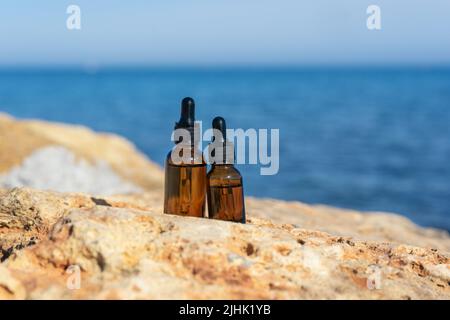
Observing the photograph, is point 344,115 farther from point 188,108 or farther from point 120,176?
point 188,108

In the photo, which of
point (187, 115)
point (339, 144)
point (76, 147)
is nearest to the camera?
point (187, 115)

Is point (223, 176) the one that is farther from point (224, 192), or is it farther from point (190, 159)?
point (190, 159)

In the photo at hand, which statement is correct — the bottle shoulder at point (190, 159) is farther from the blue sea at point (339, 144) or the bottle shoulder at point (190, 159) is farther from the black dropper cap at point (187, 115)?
the blue sea at point (339, 144)

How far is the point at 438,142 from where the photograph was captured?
113 feet

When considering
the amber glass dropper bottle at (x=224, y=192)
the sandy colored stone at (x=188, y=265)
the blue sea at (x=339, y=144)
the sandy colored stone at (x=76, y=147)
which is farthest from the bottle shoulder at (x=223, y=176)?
the blue sea at (x=339, y=144)

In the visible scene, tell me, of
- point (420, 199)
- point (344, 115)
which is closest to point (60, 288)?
point (420, 199)

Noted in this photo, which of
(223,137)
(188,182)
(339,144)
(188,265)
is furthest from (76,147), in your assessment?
(339,144)

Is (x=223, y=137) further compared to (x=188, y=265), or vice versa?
(x=223, y=137)

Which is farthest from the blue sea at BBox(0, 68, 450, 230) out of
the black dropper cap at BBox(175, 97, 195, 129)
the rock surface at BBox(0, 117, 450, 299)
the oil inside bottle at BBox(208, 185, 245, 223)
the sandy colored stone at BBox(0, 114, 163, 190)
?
the black dropper cap at BBox(175, 97, 195, 129)

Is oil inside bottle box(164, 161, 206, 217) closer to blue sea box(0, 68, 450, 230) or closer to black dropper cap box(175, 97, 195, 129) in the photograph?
black dropper cap box(175, 97, 195, 129)

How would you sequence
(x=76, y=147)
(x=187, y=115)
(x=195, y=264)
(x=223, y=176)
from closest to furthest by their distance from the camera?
(x=195, y=264), (x=187, y=115), (x=223, y=176), (x=76, y=147)
